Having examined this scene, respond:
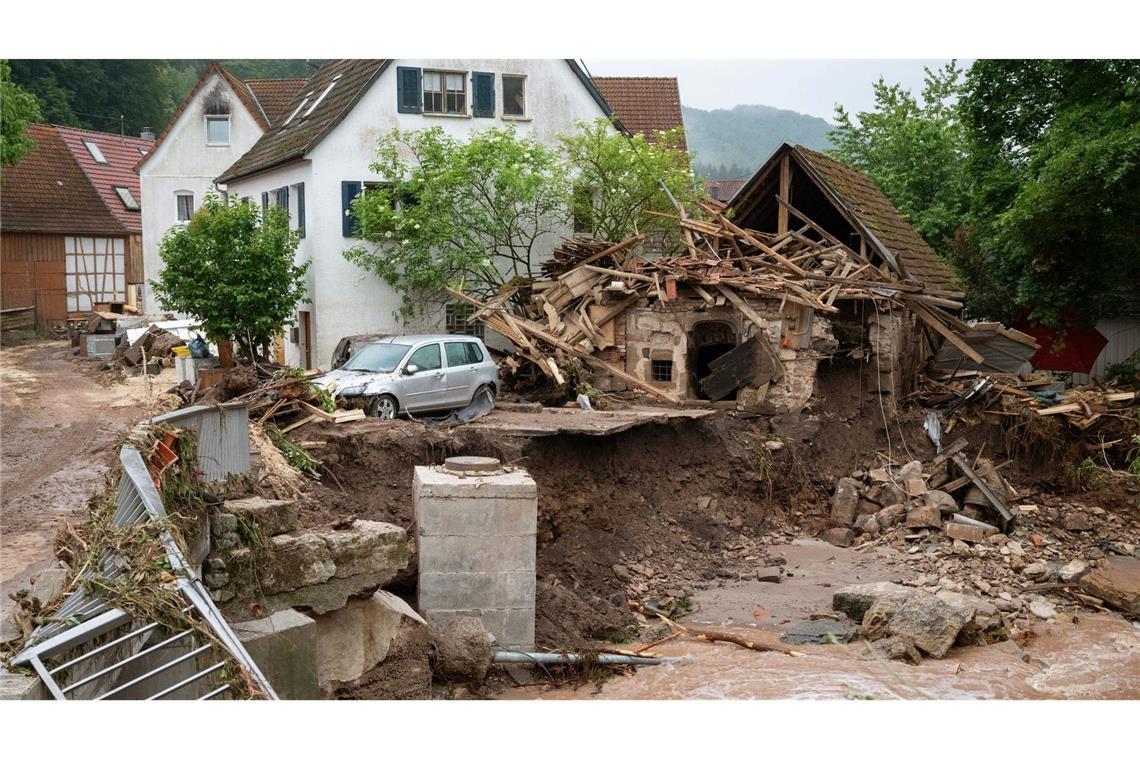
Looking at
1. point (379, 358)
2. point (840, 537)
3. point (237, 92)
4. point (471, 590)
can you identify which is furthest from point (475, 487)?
point (237, 92)

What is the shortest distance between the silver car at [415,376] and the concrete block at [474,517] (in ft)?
19.9

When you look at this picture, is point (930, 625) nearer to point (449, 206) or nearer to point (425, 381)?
point (425, 381)

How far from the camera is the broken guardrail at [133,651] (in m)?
5.92

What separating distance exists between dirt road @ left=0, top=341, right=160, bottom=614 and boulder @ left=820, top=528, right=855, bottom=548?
481 inches

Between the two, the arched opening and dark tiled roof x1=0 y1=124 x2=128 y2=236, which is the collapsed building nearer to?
the arched opening

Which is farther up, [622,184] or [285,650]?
[622,184]

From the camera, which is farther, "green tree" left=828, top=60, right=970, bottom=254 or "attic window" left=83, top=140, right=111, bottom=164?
"attic window" left=83, top=140, right=111, bottom=164

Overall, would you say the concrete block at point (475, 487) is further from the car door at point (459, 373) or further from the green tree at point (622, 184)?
the green tree at point (622, 184)

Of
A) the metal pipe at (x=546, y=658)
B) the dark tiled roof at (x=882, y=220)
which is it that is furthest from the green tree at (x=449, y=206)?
the metal pipe at (x=546, y=658)

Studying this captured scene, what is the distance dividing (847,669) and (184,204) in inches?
1244

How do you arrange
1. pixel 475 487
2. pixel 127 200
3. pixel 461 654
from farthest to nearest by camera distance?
pixel 127 200 < pixel 475 487 < pixel 461 654

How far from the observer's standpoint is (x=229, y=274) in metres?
23.7

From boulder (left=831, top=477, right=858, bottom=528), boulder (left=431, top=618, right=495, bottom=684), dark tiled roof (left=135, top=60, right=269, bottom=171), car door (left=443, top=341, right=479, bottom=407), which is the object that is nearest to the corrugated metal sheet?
boulder (left=431, top=618, right=495, bottom=684)

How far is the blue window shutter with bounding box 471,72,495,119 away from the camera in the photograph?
27047 millimetres
